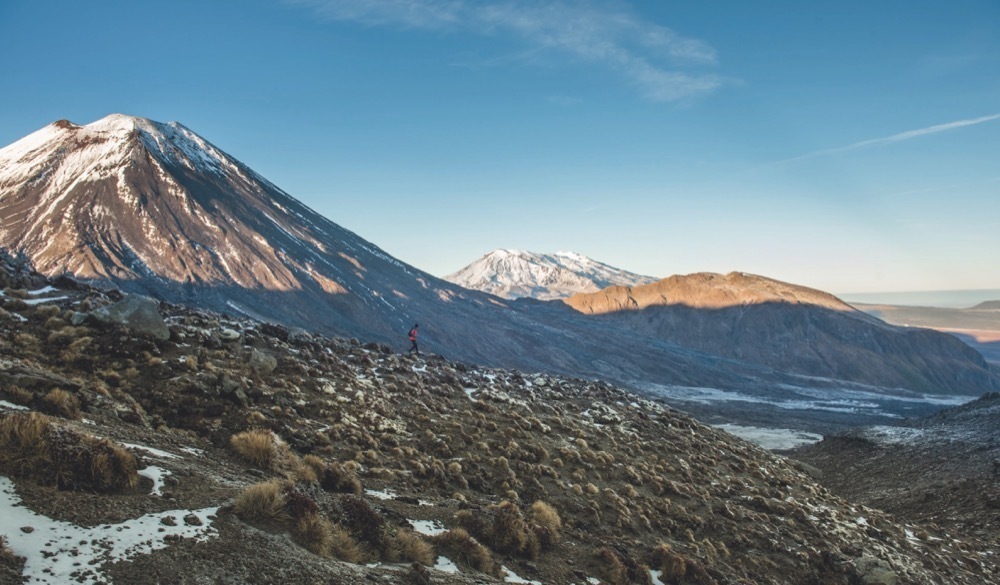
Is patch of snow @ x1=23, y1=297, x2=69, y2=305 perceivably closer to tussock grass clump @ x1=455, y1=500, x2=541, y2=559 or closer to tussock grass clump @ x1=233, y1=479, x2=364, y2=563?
tussock grass clump @ x1=233, y1=479, x2=364, y2=563

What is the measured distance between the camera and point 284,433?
1230cm

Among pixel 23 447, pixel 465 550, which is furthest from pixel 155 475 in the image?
pixel 465 550

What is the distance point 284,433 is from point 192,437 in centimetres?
203

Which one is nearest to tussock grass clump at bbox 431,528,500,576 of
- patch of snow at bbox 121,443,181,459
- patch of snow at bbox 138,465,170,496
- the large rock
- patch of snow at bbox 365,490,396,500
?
patch of snow at bbox 365,490,396,500

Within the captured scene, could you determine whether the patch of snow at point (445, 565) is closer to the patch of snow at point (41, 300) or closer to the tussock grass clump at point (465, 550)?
the tussock grass clump at point (465, 550)

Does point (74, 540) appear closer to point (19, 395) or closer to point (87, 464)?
point (87, 464)

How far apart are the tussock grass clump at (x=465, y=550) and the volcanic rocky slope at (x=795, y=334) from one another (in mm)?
147556

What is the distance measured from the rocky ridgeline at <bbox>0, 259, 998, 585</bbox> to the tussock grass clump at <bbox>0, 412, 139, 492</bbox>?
0.17ft

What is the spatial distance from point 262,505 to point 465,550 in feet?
10.5

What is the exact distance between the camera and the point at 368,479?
37.7 ft

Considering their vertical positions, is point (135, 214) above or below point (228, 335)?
above

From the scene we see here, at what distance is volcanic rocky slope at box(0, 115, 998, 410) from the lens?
68.3m

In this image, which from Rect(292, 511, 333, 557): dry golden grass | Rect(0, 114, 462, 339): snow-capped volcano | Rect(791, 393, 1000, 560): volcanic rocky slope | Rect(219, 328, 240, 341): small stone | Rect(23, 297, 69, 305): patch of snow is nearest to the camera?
Rect(292, 511, 333, 557): dry golden grass

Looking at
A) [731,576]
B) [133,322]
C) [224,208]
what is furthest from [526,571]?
[224,208]
